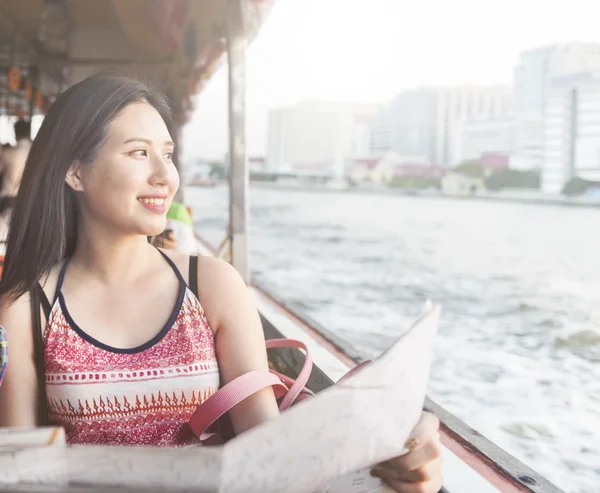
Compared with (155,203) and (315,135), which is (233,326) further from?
(315,135)

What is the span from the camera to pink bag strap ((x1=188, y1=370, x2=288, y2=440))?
86 centimetres

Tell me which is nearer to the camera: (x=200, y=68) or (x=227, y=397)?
(x=227, y=397)

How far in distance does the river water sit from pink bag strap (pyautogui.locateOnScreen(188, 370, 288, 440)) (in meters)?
1.43

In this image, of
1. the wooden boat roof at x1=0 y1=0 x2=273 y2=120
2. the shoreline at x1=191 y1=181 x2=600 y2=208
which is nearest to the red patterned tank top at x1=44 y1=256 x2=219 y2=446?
the wooden boat roof at x1=0 y1=0 x2=273 y2=120

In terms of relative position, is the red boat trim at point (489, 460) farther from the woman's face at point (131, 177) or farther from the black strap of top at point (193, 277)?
the woman's face at point (131, 177)

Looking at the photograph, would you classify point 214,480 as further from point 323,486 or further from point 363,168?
point 363,168

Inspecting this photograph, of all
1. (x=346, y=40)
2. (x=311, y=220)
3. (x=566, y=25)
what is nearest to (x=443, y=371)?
(x=566, y=25)

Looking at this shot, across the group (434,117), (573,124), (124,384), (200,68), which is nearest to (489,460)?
(124,384)

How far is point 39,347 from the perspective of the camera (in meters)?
0.87

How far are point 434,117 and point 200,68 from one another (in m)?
34.7

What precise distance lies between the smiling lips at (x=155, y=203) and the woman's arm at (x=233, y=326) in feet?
0.41

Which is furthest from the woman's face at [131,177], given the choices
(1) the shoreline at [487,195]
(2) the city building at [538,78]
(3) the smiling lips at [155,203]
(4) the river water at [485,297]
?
(1) the shoreline at [487,195]

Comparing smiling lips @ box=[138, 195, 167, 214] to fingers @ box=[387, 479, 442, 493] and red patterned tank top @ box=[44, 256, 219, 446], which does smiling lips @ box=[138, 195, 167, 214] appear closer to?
red patterned tank top @ box=[44, 256, 219, 446]

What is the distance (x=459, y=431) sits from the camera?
56.1 inches
